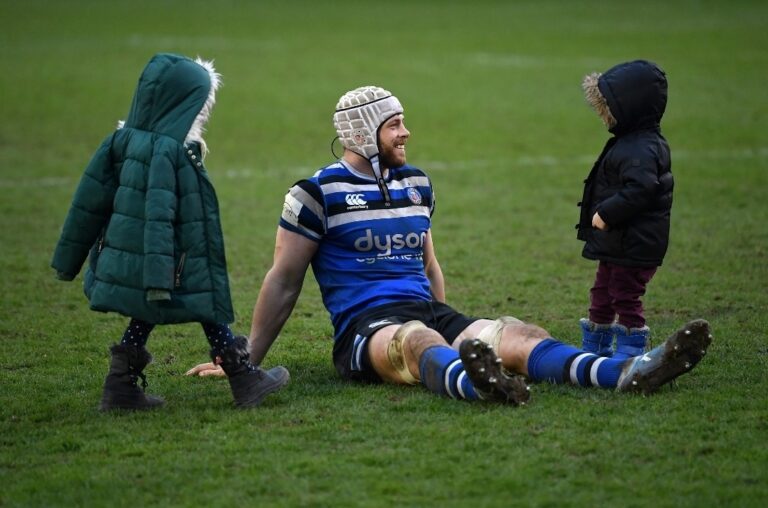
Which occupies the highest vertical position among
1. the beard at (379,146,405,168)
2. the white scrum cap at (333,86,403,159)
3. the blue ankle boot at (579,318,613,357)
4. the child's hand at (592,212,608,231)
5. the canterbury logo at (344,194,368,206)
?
the white scrum cap at (333,86,403,159)

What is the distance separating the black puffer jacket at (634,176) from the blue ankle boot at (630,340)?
1.20 ft

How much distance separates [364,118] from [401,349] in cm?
130

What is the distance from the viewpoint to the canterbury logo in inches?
283

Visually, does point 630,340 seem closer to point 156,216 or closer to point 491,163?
point 156,216

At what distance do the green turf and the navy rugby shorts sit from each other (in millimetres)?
130

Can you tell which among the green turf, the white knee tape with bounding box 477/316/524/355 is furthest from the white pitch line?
the white knee tape with bounding box 477/316/524/355

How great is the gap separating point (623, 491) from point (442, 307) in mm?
2243

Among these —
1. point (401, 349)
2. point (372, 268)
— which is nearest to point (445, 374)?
point (401, 349)

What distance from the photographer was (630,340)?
7312mm

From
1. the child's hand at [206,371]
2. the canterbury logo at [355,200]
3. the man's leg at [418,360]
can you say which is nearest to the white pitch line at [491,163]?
the child's hand at [206,371]

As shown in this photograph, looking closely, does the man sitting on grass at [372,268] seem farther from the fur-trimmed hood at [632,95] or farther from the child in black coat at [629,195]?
the fur-trimmed hood at [632,95]

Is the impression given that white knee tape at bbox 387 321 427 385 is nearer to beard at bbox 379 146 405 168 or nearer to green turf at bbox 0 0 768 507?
green turf at bbox 0 0 768 507

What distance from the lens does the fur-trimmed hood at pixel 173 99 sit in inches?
258

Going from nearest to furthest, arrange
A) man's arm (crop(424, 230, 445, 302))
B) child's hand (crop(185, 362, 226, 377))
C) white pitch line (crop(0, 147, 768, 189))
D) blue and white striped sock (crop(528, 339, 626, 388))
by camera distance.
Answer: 1. blue and white striped sock (crop(528, 339, 626, 388))
2. child's hand (crop(185, 362, 226, 377))
3. man's arm (crop(424, 230, 445, 302))
4. white pitch line (crop(0, 147, 768, 189))
